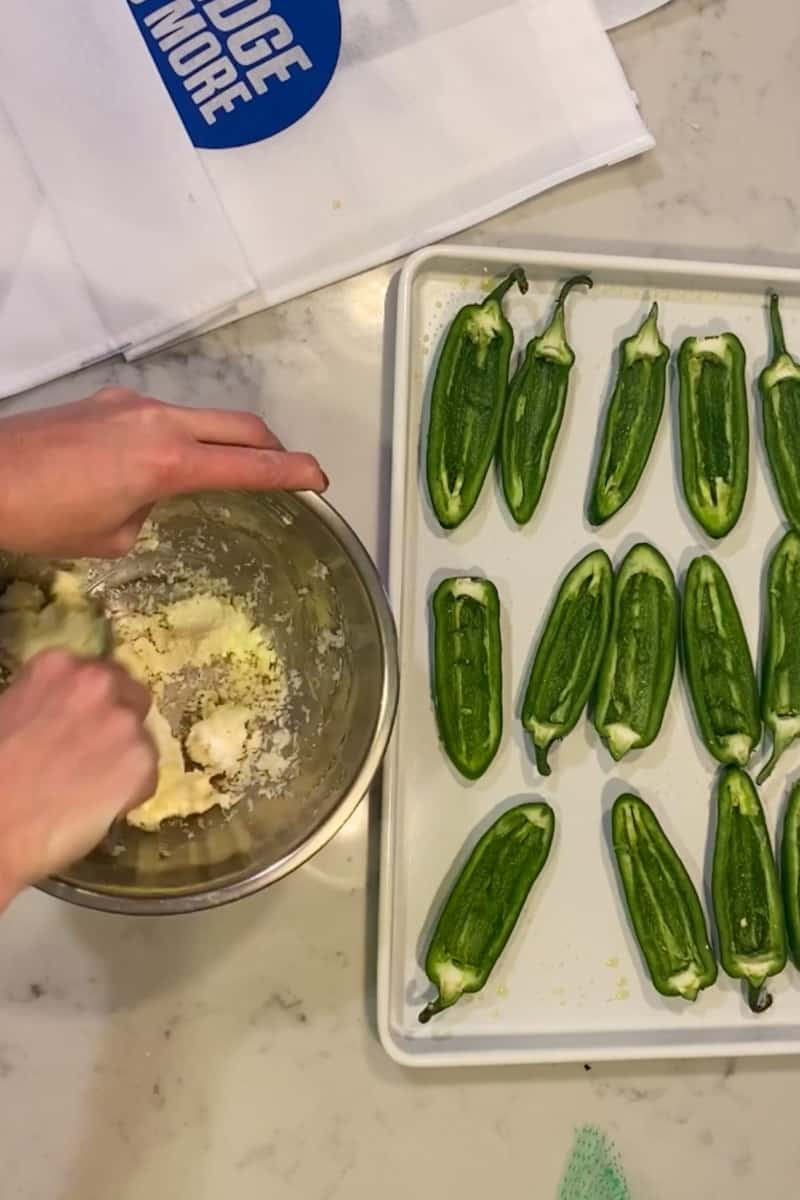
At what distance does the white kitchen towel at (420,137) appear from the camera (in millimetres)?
812

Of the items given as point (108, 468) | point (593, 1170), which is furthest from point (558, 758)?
point (108, 468)

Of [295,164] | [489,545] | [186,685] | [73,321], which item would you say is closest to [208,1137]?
[186,685]

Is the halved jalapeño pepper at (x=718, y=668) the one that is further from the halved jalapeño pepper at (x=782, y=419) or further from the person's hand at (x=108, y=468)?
the person's hand at (x=108, y=468)

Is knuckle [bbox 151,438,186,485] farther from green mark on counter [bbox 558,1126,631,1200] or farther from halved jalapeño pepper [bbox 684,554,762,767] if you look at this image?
green mark on counter [bbox 558,1126,631,1200]

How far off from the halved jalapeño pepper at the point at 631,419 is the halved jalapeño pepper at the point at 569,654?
0.04m

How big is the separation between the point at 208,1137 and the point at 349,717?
31 centimetres

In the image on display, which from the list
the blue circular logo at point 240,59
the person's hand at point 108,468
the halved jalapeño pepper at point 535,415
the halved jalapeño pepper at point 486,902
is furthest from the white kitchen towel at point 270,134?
the halved jalapeño pepper at point 486,902

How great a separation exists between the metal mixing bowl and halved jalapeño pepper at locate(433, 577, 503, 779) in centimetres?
9

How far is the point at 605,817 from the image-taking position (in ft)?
2.58

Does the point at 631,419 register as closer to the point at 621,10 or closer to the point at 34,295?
the point at 621,10

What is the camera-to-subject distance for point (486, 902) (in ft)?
2.49

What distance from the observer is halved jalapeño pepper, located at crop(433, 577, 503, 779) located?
30.3 inches

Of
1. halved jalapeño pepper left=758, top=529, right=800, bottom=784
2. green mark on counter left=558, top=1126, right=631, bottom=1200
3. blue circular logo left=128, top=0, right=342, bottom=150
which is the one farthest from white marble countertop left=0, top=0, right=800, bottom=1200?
halved jalapeño pepper left=758, top=529, right=800, bottom=784

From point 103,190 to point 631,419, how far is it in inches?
15.7
